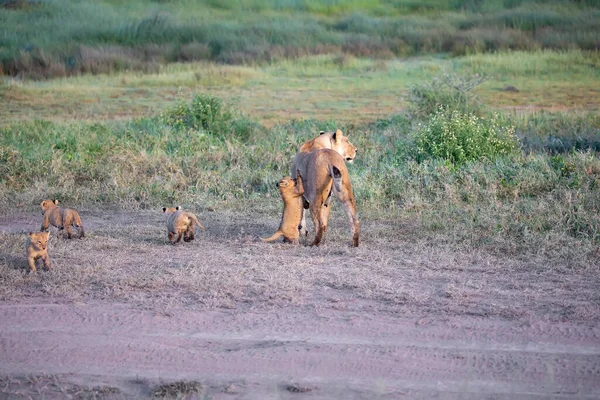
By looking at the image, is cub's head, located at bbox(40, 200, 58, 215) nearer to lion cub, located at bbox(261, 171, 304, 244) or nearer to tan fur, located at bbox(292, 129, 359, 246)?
lion cub, located at bbox(261, 171, 304, 244)

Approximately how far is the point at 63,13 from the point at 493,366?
18.1 m

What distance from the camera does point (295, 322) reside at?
19.4 ft

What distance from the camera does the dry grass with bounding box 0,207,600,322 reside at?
6.26 meters

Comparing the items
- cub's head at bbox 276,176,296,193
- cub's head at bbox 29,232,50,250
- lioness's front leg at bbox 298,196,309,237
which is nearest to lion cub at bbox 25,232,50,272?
cub's head at bbox 29,232,50,250

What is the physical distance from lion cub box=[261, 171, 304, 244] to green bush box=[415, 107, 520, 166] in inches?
151

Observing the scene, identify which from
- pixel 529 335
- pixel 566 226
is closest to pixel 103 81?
pixel 566 226

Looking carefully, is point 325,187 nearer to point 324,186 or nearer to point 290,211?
point 324,186

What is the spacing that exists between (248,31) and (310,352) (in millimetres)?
17480

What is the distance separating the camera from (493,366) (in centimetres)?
507

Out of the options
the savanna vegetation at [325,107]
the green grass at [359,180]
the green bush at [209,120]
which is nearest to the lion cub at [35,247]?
the green grass at [359,180]

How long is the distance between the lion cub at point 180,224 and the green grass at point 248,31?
1396cm

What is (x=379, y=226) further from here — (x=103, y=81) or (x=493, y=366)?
(x=103, y=81)

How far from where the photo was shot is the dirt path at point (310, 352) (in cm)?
485


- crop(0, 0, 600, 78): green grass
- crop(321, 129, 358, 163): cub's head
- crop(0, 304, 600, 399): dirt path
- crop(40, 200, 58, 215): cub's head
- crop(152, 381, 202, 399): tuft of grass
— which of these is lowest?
crop(152, 381, 202, 399): tuft of grass
